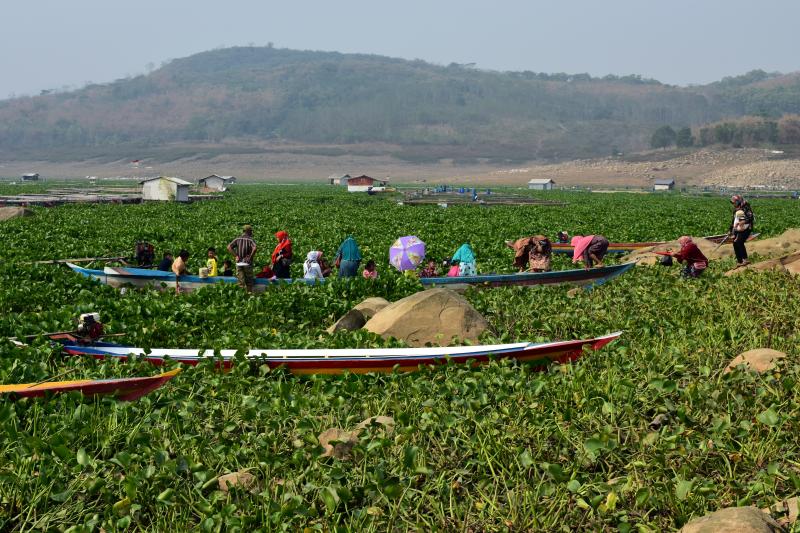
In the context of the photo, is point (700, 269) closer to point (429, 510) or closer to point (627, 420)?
point (627, 420)

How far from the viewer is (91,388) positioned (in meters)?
8.05

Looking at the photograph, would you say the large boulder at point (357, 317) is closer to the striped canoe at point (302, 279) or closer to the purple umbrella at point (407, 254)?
the striped canoe at point (302, 279)

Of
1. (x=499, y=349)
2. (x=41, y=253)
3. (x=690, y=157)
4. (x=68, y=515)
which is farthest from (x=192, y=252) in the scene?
(x=690, y=157)

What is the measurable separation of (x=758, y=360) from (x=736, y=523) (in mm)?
3745

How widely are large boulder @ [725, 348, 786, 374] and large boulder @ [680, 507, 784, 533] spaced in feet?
10.1

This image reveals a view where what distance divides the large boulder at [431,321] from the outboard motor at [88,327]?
12.5 feet

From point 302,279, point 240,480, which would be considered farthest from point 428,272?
point 240,480

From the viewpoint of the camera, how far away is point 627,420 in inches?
276

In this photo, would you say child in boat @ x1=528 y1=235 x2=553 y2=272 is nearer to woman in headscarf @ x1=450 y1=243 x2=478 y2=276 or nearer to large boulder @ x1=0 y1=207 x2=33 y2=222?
woman in headscarf @ x1=450 y1=243 x2=478 y2=276

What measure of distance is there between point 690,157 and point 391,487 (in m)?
181

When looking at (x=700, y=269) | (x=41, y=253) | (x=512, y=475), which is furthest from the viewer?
(x=41, y=253)

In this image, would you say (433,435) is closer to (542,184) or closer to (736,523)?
(736,523)

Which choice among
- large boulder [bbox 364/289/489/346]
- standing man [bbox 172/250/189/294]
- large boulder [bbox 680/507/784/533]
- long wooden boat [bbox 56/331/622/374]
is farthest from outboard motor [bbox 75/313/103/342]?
large boulder [bbox 680/507/784/533]

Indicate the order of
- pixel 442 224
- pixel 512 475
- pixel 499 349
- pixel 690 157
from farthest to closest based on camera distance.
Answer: pixel 690 157, pixel 442 224, pixel 499 349, pixel 512 475
